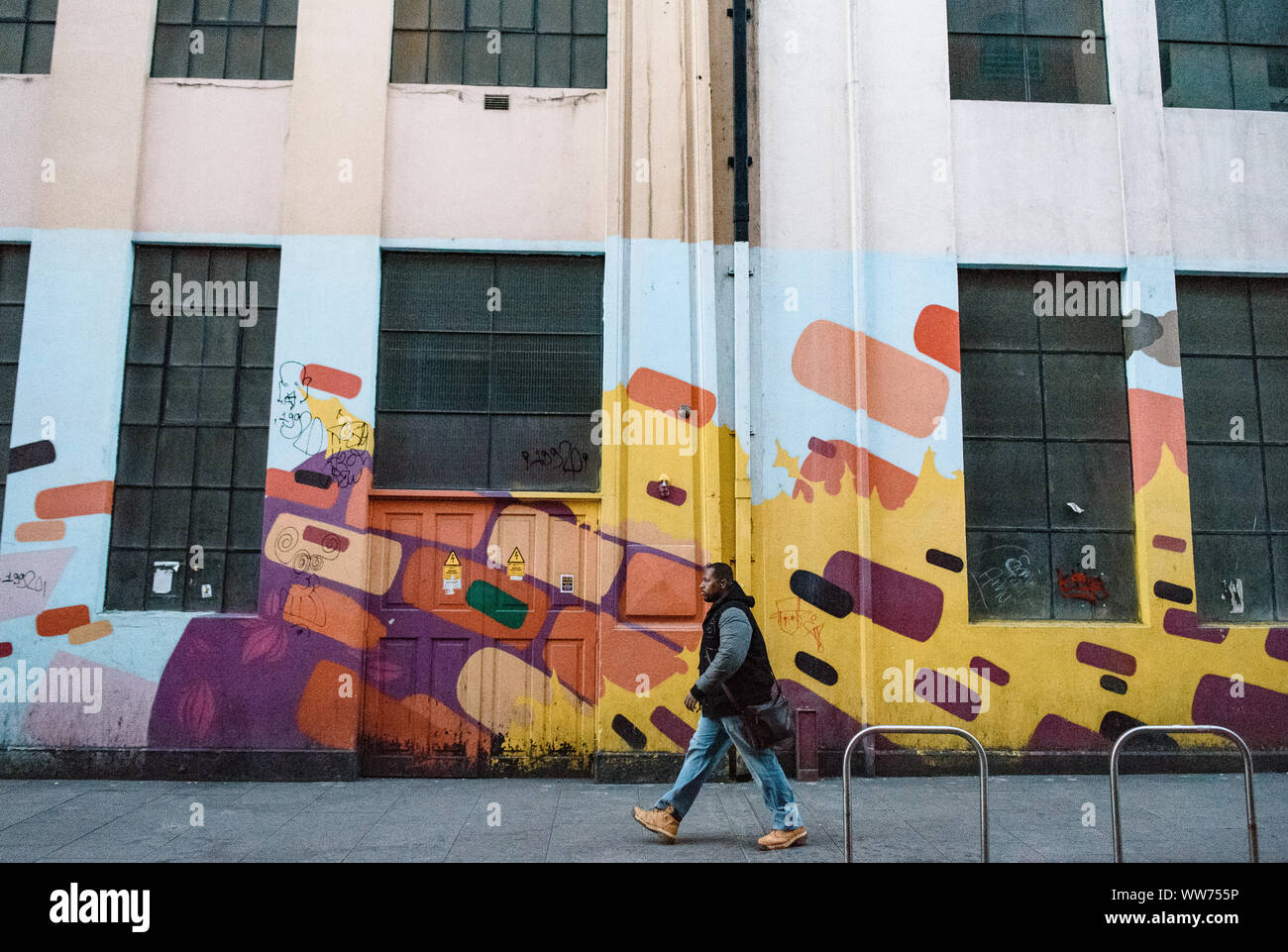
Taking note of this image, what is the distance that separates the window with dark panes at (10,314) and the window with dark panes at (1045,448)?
30.4 ft

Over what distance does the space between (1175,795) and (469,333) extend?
7.55 metres

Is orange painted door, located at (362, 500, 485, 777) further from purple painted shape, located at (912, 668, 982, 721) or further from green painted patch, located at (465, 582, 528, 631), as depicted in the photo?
A: purple painted shape, located at (912, 668, 982, 721)

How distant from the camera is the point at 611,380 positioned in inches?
323

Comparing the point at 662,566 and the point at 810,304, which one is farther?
the point at 810,304

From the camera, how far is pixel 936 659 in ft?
26.6

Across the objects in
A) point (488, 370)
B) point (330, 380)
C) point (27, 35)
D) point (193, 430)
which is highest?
point (27, 35)

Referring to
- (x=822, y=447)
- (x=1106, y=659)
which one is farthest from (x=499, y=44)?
(x=1106, y=659)

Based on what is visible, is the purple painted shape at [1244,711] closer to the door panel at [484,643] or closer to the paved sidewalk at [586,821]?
the paved sidewalk at [586,821]

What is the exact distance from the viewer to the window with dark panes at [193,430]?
8047mm

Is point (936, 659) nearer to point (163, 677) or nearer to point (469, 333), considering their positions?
point (469, 333)

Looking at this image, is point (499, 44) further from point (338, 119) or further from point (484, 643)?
point (484, 643)

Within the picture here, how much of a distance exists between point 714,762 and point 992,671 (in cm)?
350

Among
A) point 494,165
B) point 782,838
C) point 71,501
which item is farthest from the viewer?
point 494,165
